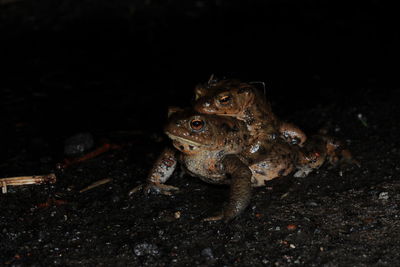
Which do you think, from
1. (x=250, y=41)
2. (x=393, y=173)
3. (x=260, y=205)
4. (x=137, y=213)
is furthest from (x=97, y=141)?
(x=250, y=41)

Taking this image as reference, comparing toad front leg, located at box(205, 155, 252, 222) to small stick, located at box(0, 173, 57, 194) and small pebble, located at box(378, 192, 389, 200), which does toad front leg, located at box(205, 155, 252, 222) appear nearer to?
small pebble, located at box(378, 192, 389, 200)

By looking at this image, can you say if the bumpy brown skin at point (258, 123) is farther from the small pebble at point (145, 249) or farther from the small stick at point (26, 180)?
the small stick at point (26, 180)

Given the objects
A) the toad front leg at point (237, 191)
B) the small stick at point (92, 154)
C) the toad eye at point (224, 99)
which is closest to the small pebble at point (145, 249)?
the toad front leg at point (237, 191)

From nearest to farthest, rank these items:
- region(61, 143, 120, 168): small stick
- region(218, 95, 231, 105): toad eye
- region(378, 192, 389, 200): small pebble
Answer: region(218, 95, 231, 105): toad eye, region(378, 192, 389, 200): small pebble, region(61, 143, 120, 168): small stick

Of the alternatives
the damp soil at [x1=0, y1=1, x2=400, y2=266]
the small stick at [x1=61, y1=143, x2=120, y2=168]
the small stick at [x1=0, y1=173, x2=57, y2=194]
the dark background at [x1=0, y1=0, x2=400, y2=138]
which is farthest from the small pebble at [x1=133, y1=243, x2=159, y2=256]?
the dark background at [x1=0, y1=0, x2=400, y2=138]

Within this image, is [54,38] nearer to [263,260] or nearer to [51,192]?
[51,192]

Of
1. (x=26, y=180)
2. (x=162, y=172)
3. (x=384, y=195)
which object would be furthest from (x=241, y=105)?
(x=26, y=180)

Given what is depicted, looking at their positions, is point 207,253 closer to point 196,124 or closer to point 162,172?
point 196,124
